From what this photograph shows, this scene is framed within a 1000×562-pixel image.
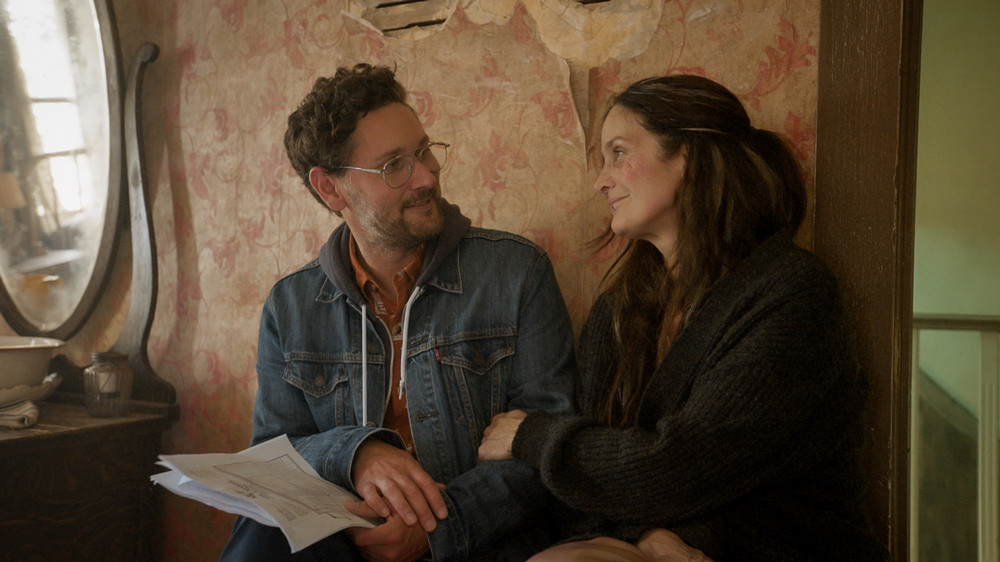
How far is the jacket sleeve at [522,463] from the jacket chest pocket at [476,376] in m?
0.02

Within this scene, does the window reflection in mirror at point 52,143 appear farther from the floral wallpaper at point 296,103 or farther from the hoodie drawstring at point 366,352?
the hoodie drawstring at point 366,352

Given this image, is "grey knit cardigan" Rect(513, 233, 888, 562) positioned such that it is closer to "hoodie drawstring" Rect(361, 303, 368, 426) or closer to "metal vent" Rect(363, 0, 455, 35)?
"hoodie drawstring" Rect(361, 303, 368, 426)

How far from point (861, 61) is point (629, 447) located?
862mm

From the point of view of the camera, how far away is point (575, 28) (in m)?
1.60

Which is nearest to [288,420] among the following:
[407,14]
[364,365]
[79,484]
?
[364,365]

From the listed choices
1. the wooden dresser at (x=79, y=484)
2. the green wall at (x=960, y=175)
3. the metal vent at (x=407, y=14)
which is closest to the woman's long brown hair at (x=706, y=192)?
the metal vent at (x=407, y=14)

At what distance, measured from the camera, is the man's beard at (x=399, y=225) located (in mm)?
1527

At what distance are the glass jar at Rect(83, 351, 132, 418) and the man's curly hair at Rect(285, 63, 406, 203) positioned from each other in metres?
0.83

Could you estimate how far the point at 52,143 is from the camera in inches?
80.9

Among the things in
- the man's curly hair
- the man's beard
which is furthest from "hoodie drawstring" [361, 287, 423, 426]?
the man's curly hair

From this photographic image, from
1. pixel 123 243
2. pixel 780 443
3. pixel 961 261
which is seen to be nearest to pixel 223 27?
pixel 123 243

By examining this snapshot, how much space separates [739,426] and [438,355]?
2.15ft

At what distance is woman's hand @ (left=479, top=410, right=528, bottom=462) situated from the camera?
1.34 meters

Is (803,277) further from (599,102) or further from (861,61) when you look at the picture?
(599,102)
